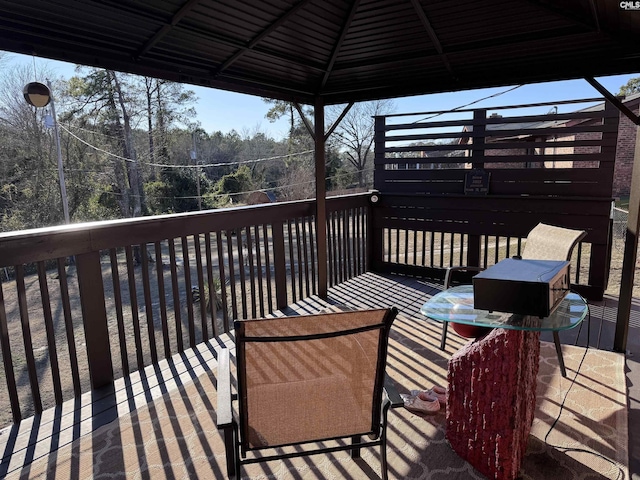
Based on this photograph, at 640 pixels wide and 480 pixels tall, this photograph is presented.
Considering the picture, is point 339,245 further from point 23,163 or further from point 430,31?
point 23,163

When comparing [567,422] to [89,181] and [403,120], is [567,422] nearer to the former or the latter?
[403,120]

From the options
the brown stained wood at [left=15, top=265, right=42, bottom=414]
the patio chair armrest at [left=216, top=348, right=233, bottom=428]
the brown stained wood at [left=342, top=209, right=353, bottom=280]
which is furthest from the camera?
the brown stained wood at [left=342, top=209, right=353, bottom=280]

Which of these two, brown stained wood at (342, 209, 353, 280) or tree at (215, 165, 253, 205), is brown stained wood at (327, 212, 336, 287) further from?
tree at (215, 165, 253, 205)

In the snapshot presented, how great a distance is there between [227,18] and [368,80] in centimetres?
174

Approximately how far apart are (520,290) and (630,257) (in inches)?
75.3

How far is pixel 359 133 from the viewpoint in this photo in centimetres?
2339

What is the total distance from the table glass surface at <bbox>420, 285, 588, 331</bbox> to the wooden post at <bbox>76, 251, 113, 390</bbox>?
6.64ft

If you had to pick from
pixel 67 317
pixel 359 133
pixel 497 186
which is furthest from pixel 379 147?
pixel 359 133

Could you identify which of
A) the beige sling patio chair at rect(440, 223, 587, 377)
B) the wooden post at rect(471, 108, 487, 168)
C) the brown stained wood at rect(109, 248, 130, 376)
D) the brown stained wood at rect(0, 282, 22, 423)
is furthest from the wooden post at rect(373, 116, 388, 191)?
the brown stained wood at rect(0, 282, 22, 423)

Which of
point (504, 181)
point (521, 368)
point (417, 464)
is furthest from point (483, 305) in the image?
point (504, 181)

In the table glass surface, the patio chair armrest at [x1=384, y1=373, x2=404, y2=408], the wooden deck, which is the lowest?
the wooden deck

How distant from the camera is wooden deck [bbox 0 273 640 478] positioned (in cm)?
213

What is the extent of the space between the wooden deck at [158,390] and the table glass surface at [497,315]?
2.47 feet

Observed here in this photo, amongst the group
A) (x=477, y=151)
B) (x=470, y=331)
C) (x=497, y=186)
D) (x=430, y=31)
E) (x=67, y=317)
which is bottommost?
(x=470, y=331)
